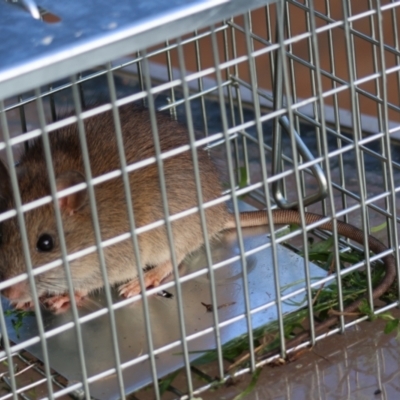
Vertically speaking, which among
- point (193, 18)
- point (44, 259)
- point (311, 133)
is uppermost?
point (193, 18)

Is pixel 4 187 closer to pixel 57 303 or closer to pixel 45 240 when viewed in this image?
pixel 45 240

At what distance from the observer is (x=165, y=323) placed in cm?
248

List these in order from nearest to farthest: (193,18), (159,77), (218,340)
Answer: (193,18) → (218,340) → (159,77)

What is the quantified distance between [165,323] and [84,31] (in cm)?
101

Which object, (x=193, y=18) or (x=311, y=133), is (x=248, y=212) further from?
(x=193, y=18)

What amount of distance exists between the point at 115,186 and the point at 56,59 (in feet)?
3.56

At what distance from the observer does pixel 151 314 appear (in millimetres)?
2525

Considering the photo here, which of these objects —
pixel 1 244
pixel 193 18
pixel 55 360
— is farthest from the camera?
pixel 1 244

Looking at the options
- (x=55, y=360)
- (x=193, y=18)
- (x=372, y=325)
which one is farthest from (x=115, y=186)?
(x=193, y=18)

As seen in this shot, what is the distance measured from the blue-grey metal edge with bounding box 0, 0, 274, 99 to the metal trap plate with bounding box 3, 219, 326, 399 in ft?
2.52

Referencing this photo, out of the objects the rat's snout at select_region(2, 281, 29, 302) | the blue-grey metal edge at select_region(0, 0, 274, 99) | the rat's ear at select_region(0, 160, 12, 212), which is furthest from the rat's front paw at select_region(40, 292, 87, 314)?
the blue-grey metal edge at select_region(0, 0, 274, 99)

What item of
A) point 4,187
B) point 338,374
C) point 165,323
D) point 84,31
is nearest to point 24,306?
point 4,187

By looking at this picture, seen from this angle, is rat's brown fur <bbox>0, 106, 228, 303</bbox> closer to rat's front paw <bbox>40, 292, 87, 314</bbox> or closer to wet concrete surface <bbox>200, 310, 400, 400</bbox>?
rat's front paw <bbox>40, 292, 87, 314</bbox>

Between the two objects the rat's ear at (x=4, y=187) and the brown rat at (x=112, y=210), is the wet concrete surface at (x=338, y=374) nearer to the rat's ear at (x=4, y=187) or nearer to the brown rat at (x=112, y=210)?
the brown rat at (x=112, y=210)
